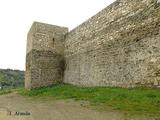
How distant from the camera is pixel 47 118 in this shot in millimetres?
5574

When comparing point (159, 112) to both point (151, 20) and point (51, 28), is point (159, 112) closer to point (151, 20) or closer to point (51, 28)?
point (151, 20)

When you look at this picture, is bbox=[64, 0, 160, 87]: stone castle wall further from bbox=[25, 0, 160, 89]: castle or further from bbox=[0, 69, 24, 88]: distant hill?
bbox=[0, 69, 24, 88]: distant hill

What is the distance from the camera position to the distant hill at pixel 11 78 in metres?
40.7

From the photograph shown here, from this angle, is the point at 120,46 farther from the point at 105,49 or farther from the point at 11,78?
the point at 11,78

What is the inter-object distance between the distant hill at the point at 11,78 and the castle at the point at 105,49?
24058 mm

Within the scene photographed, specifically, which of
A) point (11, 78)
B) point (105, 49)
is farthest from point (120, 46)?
point (11, 78)

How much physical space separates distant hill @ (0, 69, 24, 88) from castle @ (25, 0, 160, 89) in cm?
2406

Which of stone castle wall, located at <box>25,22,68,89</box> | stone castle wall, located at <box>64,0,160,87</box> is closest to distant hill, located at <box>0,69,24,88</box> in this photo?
stone castle wall, located at <box>25,22,68,89</box>

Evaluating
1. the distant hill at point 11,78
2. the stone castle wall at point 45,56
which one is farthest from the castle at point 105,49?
the distant hill at point 11,78

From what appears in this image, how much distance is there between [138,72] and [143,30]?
1.37 m

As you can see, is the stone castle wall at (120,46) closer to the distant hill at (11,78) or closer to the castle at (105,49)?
the castle at (105,49)

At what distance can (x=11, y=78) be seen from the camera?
4650cm

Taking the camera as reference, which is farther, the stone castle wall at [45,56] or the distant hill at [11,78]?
the distant hill at [11,78]

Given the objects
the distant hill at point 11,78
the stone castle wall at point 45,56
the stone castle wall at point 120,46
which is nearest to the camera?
the stone castle wall at point 120,46
